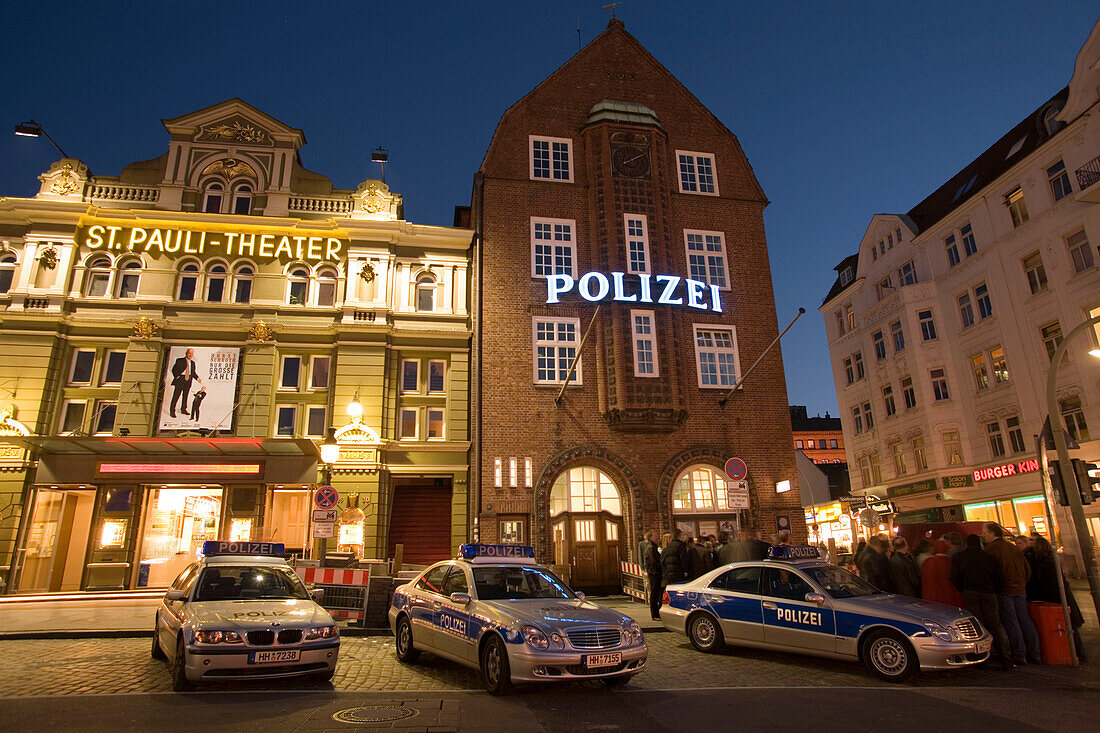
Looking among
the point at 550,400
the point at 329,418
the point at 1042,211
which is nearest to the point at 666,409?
the point at 550,400

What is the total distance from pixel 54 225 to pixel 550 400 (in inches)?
740

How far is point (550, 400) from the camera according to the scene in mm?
23391

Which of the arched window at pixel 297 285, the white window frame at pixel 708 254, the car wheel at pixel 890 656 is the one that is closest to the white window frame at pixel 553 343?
the white window frame at pixel 708 254

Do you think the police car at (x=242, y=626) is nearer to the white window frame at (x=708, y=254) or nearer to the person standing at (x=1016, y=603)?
the person standing at (x=1016, y=603)

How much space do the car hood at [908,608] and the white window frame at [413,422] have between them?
1631 cm

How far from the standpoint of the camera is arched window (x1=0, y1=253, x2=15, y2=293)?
23.4 meters

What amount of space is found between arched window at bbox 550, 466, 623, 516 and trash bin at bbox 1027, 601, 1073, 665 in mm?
13365

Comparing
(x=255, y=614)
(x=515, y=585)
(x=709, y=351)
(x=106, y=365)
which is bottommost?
(x=255, y=614)

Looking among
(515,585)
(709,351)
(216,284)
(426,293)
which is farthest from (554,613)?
(216,284)

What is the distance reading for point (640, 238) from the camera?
25.6m

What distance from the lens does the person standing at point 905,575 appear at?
38.5 feet

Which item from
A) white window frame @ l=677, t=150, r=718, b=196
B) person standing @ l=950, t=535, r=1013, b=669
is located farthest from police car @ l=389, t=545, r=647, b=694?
white window frame @ l=677, t=150, r=718, b=196

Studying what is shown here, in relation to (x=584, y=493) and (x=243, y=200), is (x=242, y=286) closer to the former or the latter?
(x=243, y=200)

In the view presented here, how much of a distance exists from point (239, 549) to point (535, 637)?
19.8ft
